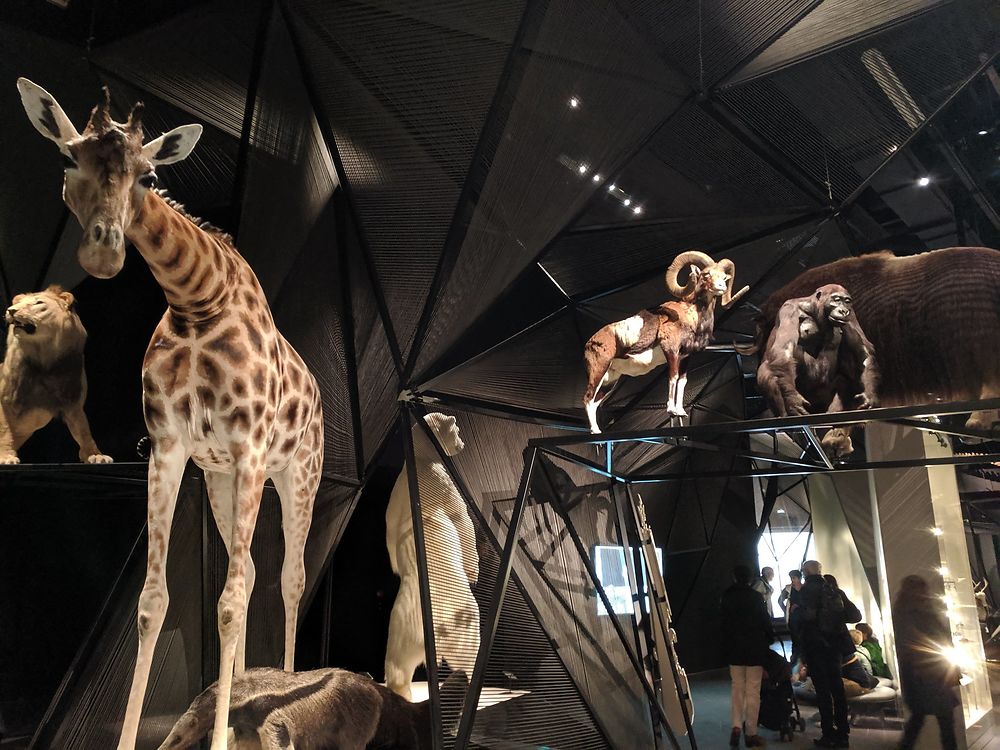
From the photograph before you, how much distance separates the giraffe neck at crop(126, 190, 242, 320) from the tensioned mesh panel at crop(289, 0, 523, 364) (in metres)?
1.52

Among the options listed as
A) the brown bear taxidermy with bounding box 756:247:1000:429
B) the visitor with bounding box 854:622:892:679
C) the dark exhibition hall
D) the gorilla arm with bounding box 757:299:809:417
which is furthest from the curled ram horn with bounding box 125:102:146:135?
the visitor with bounding box 854:622:892:679

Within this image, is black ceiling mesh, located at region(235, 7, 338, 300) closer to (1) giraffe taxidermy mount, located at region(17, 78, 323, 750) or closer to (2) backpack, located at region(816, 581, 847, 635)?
(1) giraffe taxidermy mount, located at region(17, 78, 323, 750)

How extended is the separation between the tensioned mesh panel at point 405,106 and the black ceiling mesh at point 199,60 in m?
0.32

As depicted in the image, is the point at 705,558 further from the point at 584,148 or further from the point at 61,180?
the point at 61,180

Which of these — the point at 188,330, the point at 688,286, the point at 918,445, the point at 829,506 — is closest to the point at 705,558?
the point at 829,506

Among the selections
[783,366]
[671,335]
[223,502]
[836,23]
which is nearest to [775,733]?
[783,366]

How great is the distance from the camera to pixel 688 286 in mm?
4129

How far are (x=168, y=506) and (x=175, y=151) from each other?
1315 millimetres

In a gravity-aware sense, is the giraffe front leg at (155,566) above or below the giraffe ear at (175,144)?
below

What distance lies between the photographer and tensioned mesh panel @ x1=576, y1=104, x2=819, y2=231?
15.1 ft

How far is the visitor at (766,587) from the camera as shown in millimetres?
4074

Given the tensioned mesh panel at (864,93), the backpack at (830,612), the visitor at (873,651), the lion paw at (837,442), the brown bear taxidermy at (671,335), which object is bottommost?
the visitor at (873,651)

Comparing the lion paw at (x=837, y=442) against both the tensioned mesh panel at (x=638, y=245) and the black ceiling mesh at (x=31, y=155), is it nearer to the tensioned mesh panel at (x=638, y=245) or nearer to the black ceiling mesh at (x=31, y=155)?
the tensioned mesh panel at (x=638, y=245)

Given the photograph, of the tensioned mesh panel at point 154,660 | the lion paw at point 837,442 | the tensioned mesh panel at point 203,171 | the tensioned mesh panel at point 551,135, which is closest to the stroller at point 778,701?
the lion paw at point 837,442
